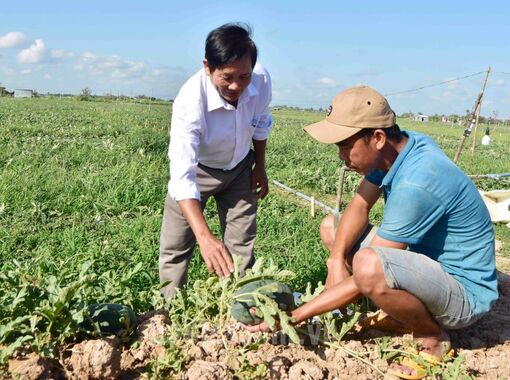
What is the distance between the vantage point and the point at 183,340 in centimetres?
243

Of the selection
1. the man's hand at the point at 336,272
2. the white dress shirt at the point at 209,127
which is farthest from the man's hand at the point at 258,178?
the man's hand at the point at 336,272

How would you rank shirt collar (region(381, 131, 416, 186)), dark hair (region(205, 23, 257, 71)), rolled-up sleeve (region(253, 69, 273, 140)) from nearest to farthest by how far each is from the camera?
shirt collar (region(381, 131, 416, 186)), dark hair (region(205, 23, 257, 71)), rolled-up sleeve (region(253, 69, 273, 140))

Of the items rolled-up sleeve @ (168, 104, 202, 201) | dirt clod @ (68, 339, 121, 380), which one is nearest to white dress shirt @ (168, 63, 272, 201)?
rolled-up sleeve @ (168, 104, 202, 201)

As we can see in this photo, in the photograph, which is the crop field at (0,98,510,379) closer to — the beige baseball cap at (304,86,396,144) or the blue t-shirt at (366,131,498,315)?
the blue t-shirt at (366,131,498,315)

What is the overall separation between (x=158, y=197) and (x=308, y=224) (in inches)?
65.2

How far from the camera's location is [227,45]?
8.72 feet

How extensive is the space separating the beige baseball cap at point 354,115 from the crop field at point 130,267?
66 cm

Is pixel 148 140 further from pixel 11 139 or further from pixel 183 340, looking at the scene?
pixel 183 340

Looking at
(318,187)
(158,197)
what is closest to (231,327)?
(158,197)

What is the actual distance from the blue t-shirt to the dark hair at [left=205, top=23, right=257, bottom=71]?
91 cm

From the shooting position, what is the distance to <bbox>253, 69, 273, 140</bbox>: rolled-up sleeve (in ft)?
10.8

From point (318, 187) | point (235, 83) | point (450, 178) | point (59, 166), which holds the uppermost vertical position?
point (235, 83)

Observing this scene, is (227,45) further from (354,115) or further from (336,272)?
(336,272)

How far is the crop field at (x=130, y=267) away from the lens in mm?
2248
